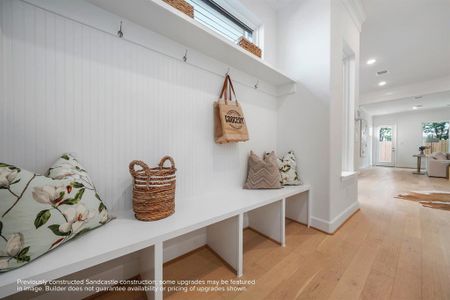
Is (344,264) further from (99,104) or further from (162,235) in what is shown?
(99,104)

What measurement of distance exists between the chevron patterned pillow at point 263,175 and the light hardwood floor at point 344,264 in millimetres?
490

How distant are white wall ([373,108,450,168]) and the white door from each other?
0.20 m

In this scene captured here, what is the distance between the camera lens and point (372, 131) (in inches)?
330

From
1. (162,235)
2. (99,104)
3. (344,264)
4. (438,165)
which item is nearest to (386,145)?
(438,165)

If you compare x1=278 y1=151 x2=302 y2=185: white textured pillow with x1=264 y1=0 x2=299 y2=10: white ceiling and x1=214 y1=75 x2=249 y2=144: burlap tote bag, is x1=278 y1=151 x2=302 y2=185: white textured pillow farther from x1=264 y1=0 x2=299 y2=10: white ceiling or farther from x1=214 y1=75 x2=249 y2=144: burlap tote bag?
x1=264 y1=0 x2=299 y2=10: white ceiling

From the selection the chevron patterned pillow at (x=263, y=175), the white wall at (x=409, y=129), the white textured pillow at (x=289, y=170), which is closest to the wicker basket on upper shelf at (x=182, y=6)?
the chevron patterned pillow at (x=263, y=175)

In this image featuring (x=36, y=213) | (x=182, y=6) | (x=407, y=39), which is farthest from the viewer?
(x=407, y=39)

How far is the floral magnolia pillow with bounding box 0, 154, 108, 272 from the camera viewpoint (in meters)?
0.55

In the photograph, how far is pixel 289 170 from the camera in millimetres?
1819

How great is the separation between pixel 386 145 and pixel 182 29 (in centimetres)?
1079

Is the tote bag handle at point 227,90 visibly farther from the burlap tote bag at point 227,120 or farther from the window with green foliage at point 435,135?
the window with green foliage at point 435,135

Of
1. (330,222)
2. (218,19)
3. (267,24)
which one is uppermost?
(267,24)

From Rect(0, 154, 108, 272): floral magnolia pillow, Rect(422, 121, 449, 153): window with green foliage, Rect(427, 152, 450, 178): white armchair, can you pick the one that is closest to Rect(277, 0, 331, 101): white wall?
Rect(0, 154, 108, 272): floral magnolia pillow

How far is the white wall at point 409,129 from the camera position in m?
6.91
